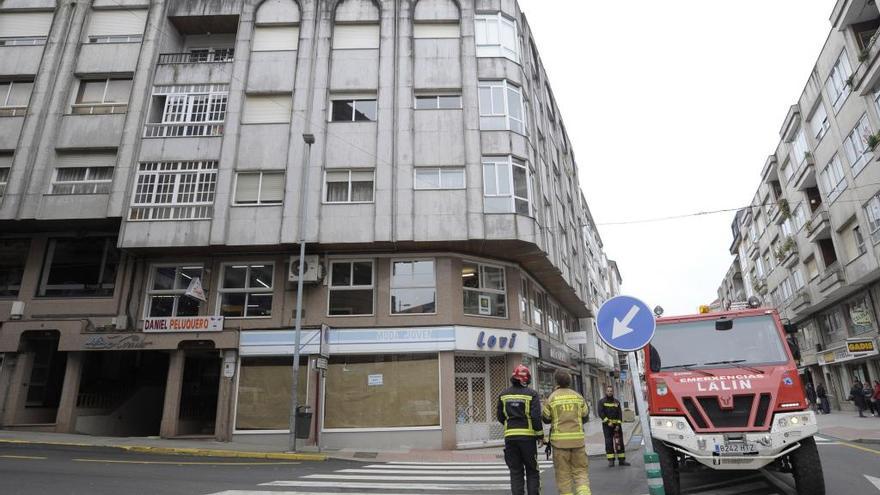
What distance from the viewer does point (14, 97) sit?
2047 cm

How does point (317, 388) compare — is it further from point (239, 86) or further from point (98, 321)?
point (239, 86)

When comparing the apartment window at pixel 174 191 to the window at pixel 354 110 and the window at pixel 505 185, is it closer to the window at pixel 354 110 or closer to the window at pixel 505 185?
the window at pixel 354 110

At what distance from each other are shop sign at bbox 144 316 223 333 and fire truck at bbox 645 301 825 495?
14.5 m

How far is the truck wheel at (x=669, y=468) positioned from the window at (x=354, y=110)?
15.6 m

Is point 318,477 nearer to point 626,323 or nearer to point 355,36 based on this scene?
point 626,323

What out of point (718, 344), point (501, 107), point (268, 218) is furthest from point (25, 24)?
point (718, 344)

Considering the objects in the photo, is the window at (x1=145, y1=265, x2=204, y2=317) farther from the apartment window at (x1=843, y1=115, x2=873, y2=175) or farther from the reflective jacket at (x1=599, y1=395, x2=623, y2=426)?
the apartment window at (x1=843, y1=115, x2=873, y2=175)

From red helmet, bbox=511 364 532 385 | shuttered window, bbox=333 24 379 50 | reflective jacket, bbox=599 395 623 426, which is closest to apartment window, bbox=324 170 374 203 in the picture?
shuttered window, bbox=333 24 379 50

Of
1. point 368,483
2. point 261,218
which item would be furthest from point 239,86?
Result: point 368,483


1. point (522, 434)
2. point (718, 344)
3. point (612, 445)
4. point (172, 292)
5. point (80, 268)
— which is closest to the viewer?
point (522, 434)

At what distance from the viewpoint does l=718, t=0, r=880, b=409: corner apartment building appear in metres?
22.8

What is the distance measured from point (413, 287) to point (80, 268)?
40.8 feet

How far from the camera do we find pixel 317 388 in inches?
669

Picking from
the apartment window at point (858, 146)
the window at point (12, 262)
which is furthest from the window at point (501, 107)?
the window at point (12, 262)
